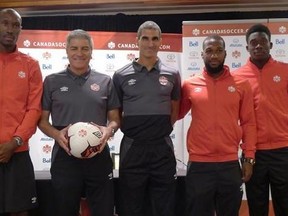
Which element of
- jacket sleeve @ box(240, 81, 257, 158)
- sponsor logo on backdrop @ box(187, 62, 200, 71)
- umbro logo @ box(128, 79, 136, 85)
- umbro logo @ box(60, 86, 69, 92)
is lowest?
jacket sleeve @ box(240, 81, 257, 158)

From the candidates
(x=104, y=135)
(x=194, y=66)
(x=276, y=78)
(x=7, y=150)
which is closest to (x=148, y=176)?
(x=104, y=135)

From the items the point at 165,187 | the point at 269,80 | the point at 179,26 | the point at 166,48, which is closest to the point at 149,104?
the point at 165,187

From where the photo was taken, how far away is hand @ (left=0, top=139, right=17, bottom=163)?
8.57ft

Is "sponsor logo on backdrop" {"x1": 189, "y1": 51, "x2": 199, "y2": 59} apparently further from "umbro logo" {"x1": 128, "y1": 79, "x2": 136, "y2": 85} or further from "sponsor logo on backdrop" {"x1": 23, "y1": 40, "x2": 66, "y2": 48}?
"umbro logo" {"x1": 128, "y1": 79, "x2": 136, "y2": 85}

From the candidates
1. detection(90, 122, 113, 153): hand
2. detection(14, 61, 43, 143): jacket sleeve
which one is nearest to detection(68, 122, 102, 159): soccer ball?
detection(90, 122, 113, 153): hand

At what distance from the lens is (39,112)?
9.25ft

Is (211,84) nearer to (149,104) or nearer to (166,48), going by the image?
(149,104)

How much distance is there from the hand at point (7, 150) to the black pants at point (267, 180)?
175 centimetres

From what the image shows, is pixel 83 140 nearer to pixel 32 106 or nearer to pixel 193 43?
pixel 32 106

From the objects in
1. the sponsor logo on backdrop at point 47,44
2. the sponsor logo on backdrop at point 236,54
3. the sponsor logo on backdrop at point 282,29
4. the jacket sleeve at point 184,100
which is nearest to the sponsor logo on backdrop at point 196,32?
the sponsor logo on backdrop at point 236,54

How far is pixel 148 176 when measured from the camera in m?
2.89

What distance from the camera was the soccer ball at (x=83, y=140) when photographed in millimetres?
2615

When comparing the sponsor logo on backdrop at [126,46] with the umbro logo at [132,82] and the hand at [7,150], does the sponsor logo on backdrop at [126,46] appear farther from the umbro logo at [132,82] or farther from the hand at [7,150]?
the hand at [7,150]

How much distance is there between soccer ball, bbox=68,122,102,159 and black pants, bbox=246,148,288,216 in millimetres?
1255
